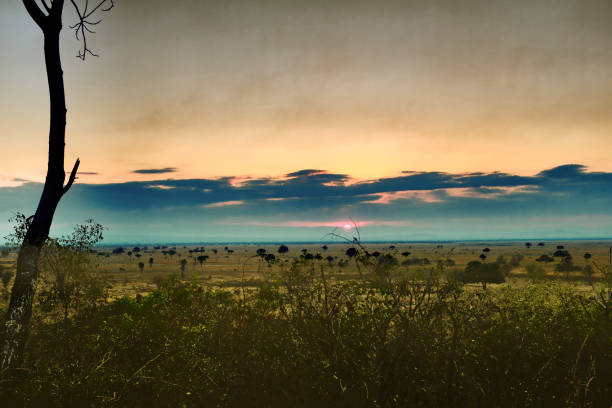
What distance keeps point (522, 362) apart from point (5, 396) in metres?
10.2

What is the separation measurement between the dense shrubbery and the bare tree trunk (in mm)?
552

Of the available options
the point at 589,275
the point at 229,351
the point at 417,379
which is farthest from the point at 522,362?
the point at 589,275

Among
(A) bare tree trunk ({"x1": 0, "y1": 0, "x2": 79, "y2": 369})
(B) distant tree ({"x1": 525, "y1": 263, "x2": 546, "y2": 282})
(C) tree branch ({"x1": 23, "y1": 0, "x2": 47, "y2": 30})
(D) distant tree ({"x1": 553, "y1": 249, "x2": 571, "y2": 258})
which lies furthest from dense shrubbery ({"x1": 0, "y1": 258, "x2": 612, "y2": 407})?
(D) distant tree ({"x1": 553, "y1": 249, "x2": 571, "y2": 258})

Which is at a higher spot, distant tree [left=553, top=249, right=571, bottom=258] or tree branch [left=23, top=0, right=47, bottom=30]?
tree branch [left=23, top=0, right=47, bottom=30]

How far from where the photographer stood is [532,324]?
1006 cm

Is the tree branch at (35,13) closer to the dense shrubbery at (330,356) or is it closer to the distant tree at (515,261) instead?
the dense shrubbery at (330,356)

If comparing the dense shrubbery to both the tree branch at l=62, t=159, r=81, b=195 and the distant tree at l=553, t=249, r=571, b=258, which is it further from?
the distant tree at l=553, t=249, r=571, b=258

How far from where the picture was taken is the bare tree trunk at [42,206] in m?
9.03

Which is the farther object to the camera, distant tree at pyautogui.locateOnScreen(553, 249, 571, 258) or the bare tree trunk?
distant tree at pyautogui.locateOnScreen(553, 249, 571, 258)

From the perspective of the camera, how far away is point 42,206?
32.1ft

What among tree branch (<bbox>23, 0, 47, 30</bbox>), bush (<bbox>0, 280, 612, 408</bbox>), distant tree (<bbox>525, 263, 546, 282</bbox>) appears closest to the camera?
bush (<bbox>0, 280, 612, 408</bbox>)

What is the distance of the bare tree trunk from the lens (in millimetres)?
9031

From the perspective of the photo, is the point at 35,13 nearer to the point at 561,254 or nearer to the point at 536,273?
the point at 536,273

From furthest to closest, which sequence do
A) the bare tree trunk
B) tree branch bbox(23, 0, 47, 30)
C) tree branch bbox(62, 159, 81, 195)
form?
tree branch bbox(62, 159, 81, 195) < tree branch bbox(23, 0, 47, 30) < the bare tree trunk
